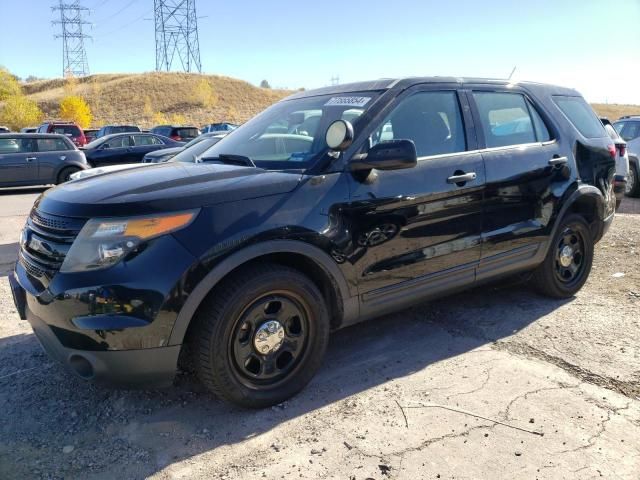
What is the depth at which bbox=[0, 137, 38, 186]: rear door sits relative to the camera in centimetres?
1315

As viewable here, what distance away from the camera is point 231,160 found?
136 inches

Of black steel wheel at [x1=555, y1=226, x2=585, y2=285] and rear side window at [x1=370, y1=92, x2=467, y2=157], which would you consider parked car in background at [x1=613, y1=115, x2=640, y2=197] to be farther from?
rear side window at [x1=370, y1=92, x2=467, y2=157]

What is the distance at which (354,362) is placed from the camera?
11.5 ft

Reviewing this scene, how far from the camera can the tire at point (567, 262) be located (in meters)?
4.43

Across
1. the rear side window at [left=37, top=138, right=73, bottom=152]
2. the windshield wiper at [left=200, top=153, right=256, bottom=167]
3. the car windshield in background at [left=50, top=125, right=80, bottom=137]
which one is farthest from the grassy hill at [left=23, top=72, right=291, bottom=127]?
the windshield wiper at [left=200, top=153, right=256, bottom=167]

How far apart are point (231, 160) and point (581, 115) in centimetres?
328

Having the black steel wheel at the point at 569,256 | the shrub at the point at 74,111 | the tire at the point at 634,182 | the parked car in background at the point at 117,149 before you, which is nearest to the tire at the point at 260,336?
the black steel wheel at the point at 569,256

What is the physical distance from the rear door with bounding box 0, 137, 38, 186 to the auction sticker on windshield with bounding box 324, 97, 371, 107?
12332 mm

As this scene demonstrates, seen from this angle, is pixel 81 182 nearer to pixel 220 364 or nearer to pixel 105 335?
pixel 105 335

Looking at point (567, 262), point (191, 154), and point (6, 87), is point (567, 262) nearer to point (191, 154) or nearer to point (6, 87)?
point (191, 154)

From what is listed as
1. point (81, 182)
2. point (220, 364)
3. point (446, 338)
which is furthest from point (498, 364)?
point (81, 182)

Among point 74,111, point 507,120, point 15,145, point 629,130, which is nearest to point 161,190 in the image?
point 507,120

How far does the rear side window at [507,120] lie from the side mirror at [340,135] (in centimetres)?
133

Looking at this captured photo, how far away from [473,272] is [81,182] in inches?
105
